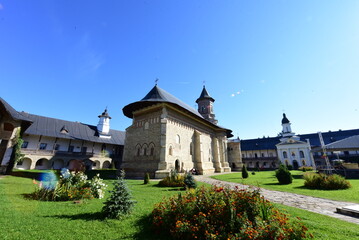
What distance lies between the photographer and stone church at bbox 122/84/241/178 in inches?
675

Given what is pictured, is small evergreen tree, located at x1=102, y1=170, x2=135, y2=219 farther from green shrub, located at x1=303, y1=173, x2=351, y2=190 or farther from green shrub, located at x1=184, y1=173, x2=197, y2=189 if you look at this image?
green shrub, located at x1=303, y1=173, x2=351, y2=190

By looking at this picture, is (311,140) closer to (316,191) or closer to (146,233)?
(316,191)

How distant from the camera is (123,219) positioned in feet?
15.4

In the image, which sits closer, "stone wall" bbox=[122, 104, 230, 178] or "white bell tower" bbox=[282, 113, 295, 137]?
"stone wall" bbox=[122, 104, 230, 178]

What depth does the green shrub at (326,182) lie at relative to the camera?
398 inches

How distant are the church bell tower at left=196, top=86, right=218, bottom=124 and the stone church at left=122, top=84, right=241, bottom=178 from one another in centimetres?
1123

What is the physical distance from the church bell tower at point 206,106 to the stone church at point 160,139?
36.9 ft

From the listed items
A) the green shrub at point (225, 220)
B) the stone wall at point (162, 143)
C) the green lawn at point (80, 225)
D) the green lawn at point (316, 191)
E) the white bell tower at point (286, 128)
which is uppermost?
the white bell tower at point (286, 128)

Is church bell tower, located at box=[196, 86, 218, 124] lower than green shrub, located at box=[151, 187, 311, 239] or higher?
higher

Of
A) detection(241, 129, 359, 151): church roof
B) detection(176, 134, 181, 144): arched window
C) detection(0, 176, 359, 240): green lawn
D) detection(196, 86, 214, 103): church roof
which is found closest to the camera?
detection(0, 176, 359, 240): green lawn

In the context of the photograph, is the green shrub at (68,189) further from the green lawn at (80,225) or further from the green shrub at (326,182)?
the green shrub at (326,182)

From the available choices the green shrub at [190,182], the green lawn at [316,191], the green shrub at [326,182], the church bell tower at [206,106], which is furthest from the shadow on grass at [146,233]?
the church bell tower at [206,106]

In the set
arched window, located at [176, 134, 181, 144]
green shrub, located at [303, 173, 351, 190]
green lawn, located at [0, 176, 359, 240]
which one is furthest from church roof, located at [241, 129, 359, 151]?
green lawn, located at [0, 176, 359, 240]

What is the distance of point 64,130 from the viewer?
27172 millimetres
